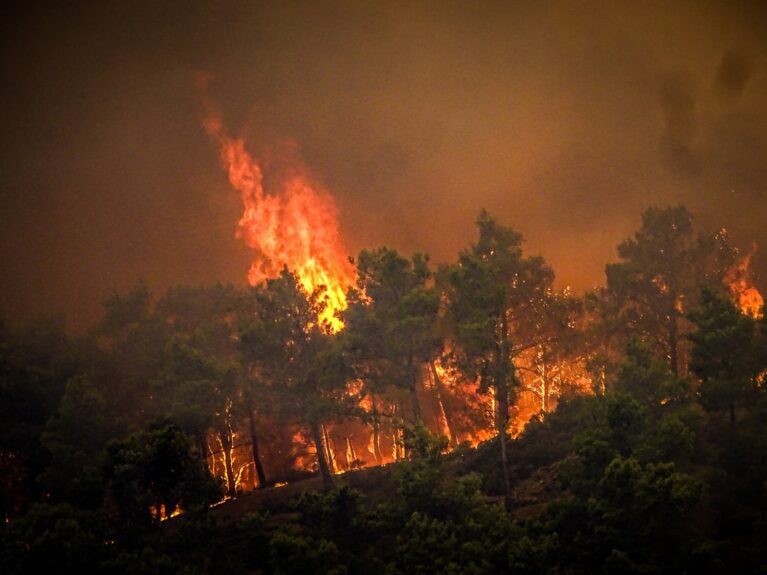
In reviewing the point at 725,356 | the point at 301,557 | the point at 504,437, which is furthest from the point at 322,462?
the point at 725,356

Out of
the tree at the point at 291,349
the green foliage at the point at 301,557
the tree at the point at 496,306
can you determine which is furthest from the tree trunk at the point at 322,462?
the green foliage at the point at 301,557

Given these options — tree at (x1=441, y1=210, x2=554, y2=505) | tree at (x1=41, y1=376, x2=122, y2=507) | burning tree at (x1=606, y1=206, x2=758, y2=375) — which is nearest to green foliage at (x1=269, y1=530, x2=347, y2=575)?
tree at (x1=441, y1=210, x2=554, y2=505)

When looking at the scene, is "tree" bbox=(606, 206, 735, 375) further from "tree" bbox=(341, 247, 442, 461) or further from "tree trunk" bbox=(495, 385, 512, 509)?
"tree" bbox=(341, 247, 442, 461)

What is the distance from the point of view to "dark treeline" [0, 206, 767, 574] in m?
15.4

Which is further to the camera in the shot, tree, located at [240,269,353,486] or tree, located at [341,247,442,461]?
tree, located at [240,269,353,486]

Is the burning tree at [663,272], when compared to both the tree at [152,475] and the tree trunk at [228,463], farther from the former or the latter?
the tree trunk at [228,463]

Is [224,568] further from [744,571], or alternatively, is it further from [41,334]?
[41,334]

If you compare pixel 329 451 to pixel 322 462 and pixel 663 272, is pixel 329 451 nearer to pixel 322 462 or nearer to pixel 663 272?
pixel 322 462

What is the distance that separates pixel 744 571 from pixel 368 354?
18.0m

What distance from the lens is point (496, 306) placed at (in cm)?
2525

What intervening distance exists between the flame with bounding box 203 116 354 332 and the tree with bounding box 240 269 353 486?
23.3 metres

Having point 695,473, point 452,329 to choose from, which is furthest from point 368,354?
point 695,473

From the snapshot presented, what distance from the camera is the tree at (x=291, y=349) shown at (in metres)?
30.5

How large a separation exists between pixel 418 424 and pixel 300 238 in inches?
2174
